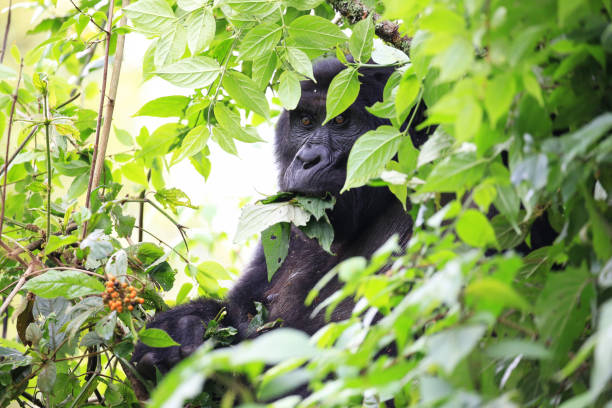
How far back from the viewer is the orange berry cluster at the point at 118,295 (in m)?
1.88

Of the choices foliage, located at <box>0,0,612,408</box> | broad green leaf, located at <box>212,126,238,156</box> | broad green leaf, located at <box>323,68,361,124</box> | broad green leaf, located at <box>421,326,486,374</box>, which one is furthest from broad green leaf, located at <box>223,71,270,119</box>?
broad green leaf, located at <box>421,326,486,374</box>

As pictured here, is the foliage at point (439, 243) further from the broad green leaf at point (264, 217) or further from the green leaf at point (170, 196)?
the green leaf at point (170, 196)

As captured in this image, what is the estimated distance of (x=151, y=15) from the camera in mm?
2117

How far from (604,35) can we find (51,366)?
1.70m

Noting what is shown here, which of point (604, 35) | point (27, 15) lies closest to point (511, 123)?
point (604, 35)

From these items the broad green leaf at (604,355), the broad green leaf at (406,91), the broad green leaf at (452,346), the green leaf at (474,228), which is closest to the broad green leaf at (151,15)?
the broad green leaf at (406,91)

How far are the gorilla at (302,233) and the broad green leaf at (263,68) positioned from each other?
1.43 feet

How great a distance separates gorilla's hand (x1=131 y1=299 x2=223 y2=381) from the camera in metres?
2.24

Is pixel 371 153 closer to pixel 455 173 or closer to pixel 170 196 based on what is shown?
pixel 455 173

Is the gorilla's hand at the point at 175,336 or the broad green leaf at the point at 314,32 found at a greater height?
the broad green leaf at the point at 314,32

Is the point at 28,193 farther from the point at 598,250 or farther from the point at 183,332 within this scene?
the point at 598,250

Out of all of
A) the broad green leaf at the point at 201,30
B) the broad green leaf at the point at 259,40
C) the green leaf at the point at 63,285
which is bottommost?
the green leaf at the point at 63,285

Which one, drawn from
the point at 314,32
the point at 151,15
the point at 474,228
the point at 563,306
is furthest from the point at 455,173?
the point at 151,15

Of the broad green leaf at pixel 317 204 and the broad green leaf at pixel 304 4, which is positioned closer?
the broad green leaf at pixel 304 4
